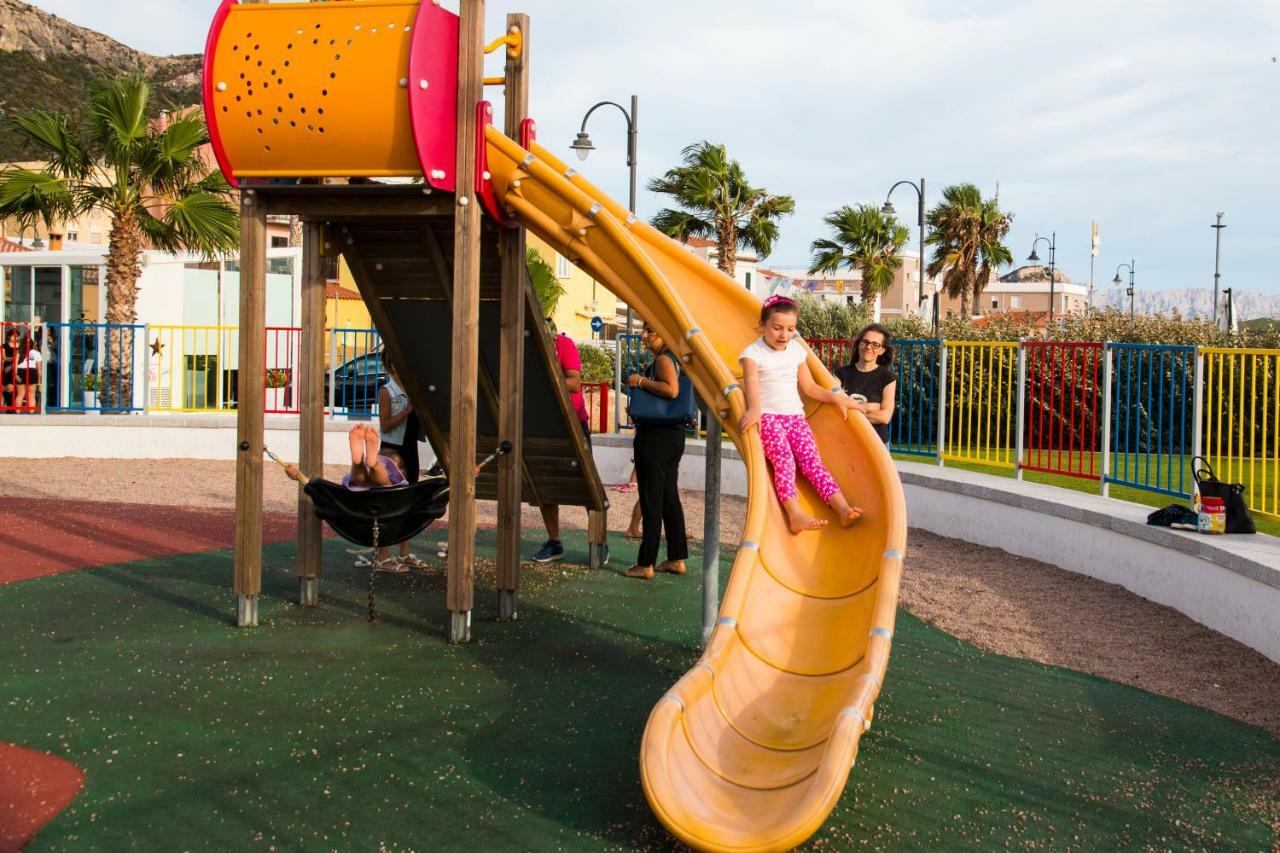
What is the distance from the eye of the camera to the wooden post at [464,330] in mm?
7352

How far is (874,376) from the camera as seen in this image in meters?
9.44

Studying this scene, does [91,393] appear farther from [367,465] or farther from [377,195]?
[377,195]

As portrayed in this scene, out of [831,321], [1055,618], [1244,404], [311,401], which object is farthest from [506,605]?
[831,321]

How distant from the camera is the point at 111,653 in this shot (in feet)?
23.1

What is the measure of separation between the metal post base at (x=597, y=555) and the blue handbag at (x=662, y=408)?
1.25 meters

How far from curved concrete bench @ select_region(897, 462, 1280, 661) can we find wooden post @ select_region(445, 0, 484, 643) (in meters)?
4.95

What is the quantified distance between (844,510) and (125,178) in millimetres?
16970

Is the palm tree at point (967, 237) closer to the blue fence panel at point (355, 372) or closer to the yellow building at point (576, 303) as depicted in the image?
the yellow building at point (576, 303)

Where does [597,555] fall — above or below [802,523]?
below

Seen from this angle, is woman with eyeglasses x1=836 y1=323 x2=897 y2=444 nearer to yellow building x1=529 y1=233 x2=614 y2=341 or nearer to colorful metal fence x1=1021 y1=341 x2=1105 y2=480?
colorful metal fence x1=1021 y1=341 x2=1105 y2=480

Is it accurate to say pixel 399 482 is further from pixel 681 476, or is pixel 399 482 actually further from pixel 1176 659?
pixel 681 476

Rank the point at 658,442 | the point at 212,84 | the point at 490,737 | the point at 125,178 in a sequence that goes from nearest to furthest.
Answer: the point at 490,737, the point at 212,84, the point at 658,442, the point at 125,178

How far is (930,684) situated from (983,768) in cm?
139

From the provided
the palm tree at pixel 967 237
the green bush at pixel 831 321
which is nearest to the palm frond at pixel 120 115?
the green bush at pixel 831 321
